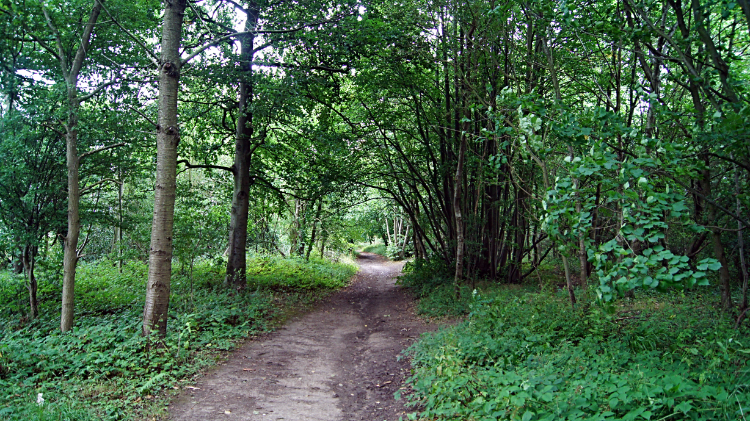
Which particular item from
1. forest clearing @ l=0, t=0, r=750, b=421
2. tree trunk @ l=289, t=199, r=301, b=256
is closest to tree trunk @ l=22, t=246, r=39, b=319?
forest clearing @ l=0, t=0, r=750, b=421

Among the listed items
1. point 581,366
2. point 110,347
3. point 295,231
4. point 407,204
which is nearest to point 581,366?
point 581,366

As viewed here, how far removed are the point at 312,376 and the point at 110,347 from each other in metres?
2.89

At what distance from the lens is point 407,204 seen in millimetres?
13969

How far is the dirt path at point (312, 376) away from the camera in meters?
4.40

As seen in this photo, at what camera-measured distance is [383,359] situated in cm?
634

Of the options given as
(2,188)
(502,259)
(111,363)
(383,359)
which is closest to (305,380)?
(383,359)

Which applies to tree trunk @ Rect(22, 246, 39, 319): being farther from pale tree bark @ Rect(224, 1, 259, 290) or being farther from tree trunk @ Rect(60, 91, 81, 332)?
pale tree bark @ Rect(224, 1, 259, 290)

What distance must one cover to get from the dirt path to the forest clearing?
59 mm

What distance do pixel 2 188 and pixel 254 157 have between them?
578 cm

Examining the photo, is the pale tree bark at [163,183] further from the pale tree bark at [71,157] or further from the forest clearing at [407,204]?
the pale tree bark at [71,157]

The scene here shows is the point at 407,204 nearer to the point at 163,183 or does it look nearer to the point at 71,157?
the point at 163,183

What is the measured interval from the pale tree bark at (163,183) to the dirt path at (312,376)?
4.32ft

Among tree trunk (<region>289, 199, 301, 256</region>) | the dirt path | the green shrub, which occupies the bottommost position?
the dirt path

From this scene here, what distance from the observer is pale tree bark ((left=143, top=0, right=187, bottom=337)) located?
19.2ft
